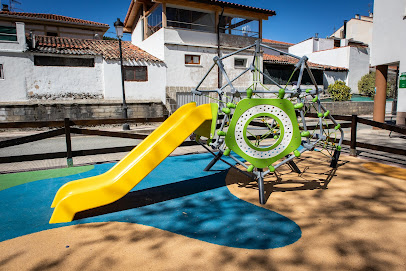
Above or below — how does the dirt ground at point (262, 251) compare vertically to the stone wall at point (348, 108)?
below

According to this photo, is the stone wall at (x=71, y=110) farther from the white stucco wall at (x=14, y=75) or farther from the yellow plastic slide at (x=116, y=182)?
the yellow plastic slide at (x=116, y=182)

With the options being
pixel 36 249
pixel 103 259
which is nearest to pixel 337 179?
pixel 103 259

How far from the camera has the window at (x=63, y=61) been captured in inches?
588

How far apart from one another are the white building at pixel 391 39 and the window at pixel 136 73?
12427 mm

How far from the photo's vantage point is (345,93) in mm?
21312

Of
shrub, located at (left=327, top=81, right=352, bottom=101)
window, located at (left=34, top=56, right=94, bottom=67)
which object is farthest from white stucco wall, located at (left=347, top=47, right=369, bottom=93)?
window, located at (left=34, top=56, right=94, bottom=67)

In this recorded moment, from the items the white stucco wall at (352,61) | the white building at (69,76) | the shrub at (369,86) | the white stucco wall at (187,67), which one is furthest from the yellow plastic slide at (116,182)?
the white stucco wall at (352,61)

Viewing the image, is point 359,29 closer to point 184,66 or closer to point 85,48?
point 184,66

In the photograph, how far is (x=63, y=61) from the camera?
15.4 m

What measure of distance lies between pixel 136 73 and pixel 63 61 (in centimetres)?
413

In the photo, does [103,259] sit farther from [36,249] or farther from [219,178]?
[219,178]

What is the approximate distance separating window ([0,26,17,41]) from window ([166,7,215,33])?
878 centimetres

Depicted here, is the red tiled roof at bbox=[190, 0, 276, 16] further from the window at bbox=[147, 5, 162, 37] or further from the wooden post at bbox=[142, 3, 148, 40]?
the wooden post at bbox=[142, 3, 148, 40]

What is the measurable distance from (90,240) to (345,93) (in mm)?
22852
